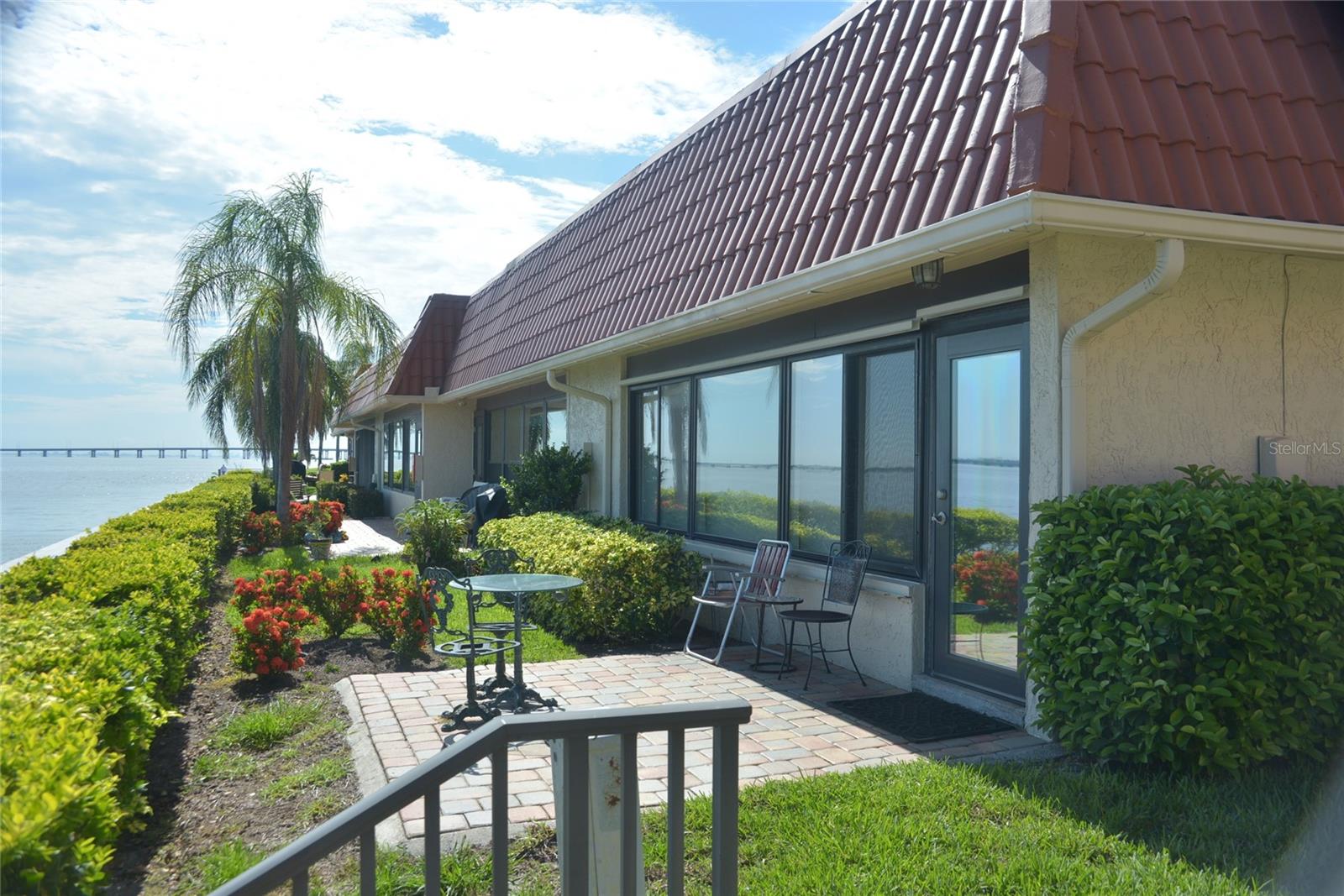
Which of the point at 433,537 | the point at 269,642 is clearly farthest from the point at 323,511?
the point at 269,642

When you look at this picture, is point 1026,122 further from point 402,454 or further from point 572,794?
point 402,454

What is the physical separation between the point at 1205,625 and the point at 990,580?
171 centimetres

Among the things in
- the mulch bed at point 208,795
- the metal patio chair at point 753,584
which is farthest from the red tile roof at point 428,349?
the metal patio chair at point 753,584

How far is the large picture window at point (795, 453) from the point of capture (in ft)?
23.1

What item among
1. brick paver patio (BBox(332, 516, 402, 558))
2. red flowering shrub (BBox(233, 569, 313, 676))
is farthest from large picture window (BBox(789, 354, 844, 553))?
brick paver patio (BBox(332, 516, 402, 558))

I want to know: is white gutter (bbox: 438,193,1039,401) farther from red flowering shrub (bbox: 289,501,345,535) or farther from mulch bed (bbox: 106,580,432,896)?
red flowering shrub (bbox: 289,501,345,535)

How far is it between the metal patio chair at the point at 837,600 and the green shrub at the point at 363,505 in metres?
18.8

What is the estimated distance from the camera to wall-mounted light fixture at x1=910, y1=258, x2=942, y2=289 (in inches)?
246

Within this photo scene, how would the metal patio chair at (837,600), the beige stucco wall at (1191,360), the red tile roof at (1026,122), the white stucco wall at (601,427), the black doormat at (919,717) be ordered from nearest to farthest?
the red tile roof at (1026,122)
the beige stucco wall at (1191,360)
the black doormat at (919,717)
the metal patio chair at (837,600)
the white stucco wall at (601,427)

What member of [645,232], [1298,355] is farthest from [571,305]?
[1298,355]

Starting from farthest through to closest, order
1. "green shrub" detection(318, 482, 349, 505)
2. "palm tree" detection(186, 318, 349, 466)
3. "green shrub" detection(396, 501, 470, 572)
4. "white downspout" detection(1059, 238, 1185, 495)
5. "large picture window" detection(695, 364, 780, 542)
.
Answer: "green shrub" detection(318, 482, 349, 505)
"palm tree" detection(186, 318, 349, 466)
"green shrub" detection(396, 501, 470, 572)
"large picture window" detection(695, 364, 780, 542)
"white downspout" detection(1059, 238, 1185, 495)

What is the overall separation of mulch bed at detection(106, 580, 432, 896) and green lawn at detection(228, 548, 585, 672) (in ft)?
4.09

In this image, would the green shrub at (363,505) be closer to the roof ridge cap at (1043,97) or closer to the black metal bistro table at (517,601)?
the black metal bistro table at (517,601)

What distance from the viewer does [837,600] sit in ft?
23.4
